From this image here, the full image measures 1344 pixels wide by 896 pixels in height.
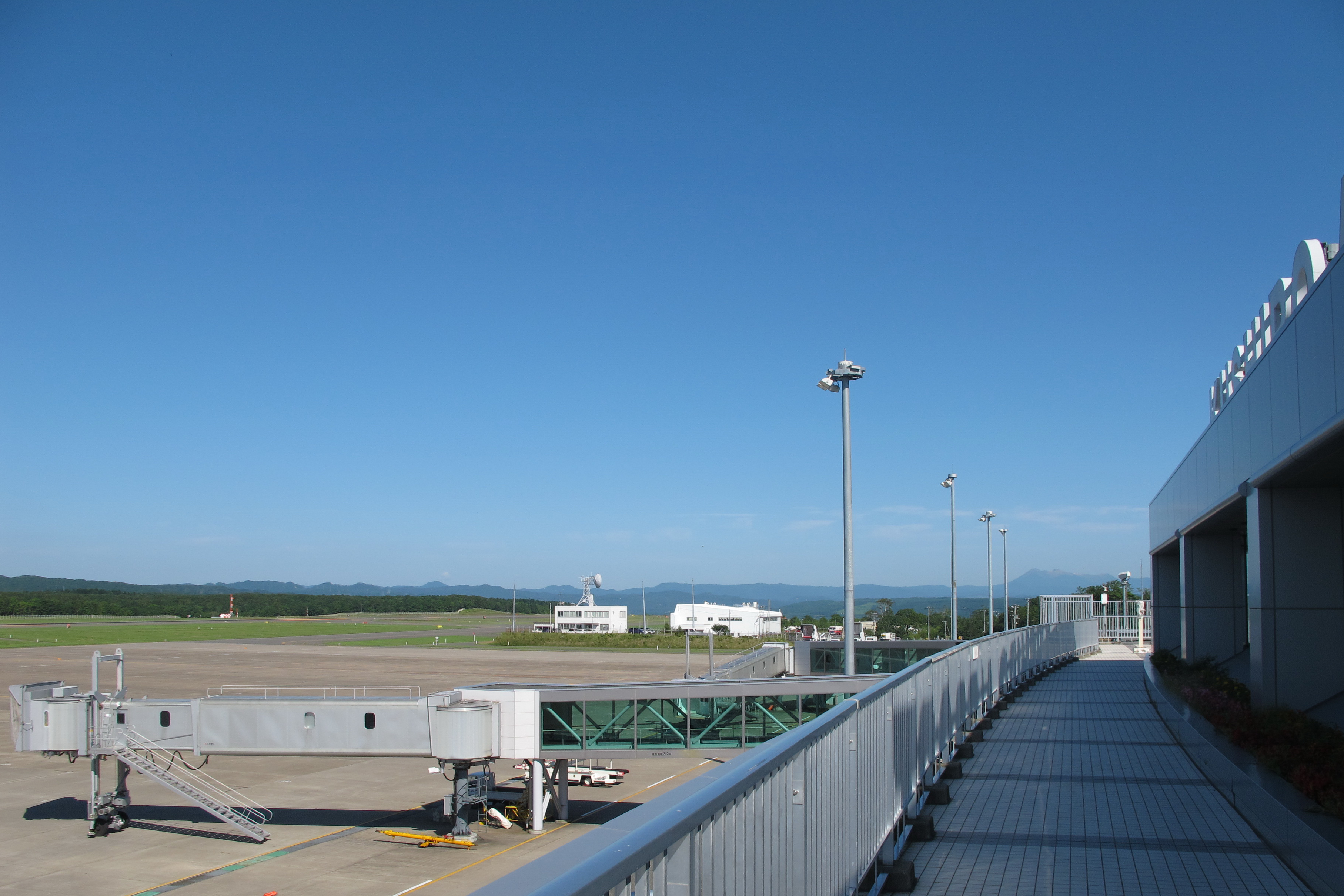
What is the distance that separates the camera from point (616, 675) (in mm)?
72000

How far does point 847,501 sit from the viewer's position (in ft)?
70.8

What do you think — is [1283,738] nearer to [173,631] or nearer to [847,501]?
[847,501]

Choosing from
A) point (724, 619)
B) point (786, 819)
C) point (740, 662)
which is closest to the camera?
point (786, 819)

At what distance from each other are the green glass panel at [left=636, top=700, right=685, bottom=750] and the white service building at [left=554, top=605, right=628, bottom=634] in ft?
374

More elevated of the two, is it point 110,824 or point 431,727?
point 431,727

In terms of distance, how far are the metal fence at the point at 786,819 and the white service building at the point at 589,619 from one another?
135682 millimetres

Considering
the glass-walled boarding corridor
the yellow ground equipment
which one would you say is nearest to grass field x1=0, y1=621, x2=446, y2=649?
the yellow ground equipment

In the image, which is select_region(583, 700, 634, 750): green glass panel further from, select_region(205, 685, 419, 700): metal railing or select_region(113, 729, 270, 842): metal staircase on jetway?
select_region(205, 685, 419, 700): metal railing

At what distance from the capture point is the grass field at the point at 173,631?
113 m

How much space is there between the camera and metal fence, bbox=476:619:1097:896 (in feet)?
9.12

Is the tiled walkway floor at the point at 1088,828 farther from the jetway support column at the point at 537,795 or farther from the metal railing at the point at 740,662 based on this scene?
the metal railing at the point at 740,662

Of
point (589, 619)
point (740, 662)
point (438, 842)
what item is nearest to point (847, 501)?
point (438, 842)

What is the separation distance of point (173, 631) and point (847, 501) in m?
141

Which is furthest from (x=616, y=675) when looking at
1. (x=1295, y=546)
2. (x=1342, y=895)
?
(x=1342, y=895)
